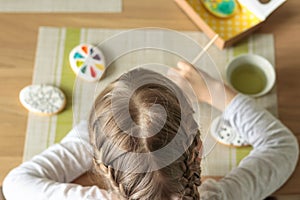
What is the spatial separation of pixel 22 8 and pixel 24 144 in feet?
0.83

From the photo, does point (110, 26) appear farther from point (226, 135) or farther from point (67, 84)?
point (226, 135)

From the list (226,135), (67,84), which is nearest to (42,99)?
(67,84)

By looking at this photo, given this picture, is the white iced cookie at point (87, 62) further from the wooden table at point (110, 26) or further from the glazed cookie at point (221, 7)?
the glazed cookie at point (221, 7)

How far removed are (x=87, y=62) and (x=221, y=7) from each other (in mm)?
264

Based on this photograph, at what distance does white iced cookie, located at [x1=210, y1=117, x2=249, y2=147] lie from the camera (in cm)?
86

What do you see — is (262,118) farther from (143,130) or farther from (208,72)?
(143,130)

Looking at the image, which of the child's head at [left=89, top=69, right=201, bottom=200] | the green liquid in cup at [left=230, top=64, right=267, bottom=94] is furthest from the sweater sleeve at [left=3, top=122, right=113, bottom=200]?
the green liquid in cup at [left=230, top=64, right=267, bottom=94]

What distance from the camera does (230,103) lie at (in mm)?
836

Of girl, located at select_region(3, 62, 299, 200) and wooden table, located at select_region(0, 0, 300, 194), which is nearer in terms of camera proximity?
girl, located at select_region(3, 62, 299, 200)

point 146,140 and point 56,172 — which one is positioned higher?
point 146,140

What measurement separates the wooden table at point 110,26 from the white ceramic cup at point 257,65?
26mm

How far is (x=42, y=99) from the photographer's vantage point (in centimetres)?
86

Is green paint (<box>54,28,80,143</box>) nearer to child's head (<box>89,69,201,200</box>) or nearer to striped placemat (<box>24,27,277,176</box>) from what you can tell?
striped placemat (<box>24,27,277,176</box>)

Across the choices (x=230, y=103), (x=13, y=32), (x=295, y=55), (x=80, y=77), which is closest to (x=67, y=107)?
(x=80, y=77)
